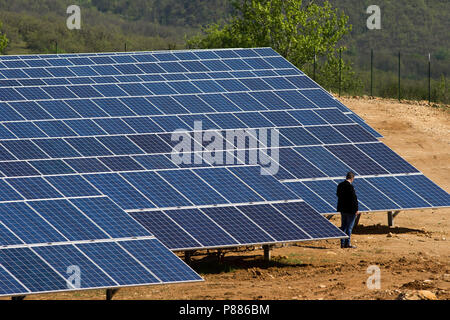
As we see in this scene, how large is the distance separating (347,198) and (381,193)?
9.10 feet

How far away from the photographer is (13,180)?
86.3 feet

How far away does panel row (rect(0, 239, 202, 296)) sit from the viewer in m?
21.7

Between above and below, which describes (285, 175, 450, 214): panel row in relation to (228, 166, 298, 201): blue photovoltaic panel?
below

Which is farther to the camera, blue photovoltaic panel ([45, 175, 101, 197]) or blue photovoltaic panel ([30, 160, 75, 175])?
blue photovoltaic panel ([30, 160, 75, 175])

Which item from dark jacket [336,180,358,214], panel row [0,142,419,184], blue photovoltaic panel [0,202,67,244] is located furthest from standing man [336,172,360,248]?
blue photovoltaic panel [0,202,67,244]

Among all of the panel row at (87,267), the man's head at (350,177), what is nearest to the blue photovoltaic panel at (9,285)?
the panel row at (87,267)

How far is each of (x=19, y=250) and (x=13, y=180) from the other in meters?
3.95

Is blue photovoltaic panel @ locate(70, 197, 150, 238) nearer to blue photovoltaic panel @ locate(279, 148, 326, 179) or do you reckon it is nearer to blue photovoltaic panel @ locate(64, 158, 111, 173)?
blue photovoltaic panel @ locate(64, 158, 111, 173)

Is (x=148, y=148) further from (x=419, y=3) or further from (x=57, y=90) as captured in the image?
(x=419, y=3)

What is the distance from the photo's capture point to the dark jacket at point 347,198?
96.6 ft

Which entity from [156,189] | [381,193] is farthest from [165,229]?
[381,193]

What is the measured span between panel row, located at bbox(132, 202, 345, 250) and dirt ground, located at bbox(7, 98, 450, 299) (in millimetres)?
1145

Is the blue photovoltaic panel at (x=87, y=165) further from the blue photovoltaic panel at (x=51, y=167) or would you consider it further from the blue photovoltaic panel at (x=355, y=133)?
the blue photovoltaic panel at (x=355, y=133)
